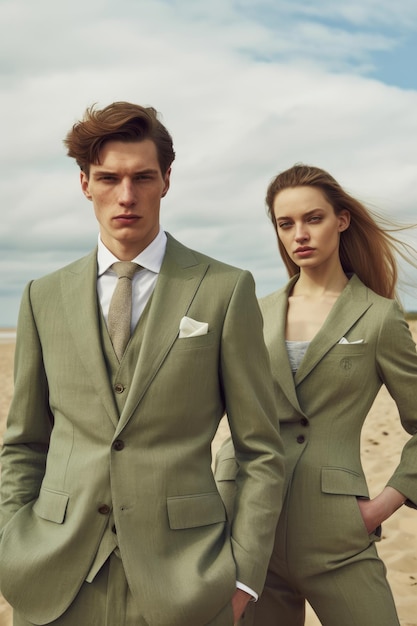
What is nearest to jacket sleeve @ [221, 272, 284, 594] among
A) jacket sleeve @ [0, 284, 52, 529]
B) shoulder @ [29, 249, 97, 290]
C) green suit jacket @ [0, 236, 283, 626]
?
green suit jacket @ [0, 236, 283, 626]

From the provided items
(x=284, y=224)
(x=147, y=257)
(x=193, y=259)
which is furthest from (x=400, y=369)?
(x=147, y=257)

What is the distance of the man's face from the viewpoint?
2.51m

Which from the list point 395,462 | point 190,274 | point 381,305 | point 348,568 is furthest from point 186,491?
point 395,462

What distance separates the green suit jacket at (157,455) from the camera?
2447 millimetres

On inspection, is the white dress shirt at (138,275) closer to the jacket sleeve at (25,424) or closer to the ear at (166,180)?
the ear at (166,180)

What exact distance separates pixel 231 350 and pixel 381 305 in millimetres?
908

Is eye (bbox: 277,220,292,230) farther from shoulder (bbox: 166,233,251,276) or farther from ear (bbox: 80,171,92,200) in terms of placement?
ear (bbox: 80,171,92,200)

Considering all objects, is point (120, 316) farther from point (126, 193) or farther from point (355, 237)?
point (355, 237)

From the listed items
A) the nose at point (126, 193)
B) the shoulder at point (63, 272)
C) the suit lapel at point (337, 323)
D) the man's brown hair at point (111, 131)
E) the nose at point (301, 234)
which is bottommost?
the suit lapel at point (337, 323)

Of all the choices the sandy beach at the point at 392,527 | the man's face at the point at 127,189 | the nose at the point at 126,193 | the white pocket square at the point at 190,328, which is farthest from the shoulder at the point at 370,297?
the sandy beach at the point at 392,527

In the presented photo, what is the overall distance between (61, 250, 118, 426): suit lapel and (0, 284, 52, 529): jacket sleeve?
17 cm

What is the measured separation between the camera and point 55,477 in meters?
2.56

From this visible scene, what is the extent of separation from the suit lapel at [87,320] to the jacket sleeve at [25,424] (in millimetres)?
166

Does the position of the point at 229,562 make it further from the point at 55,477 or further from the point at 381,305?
the point at 381,305
